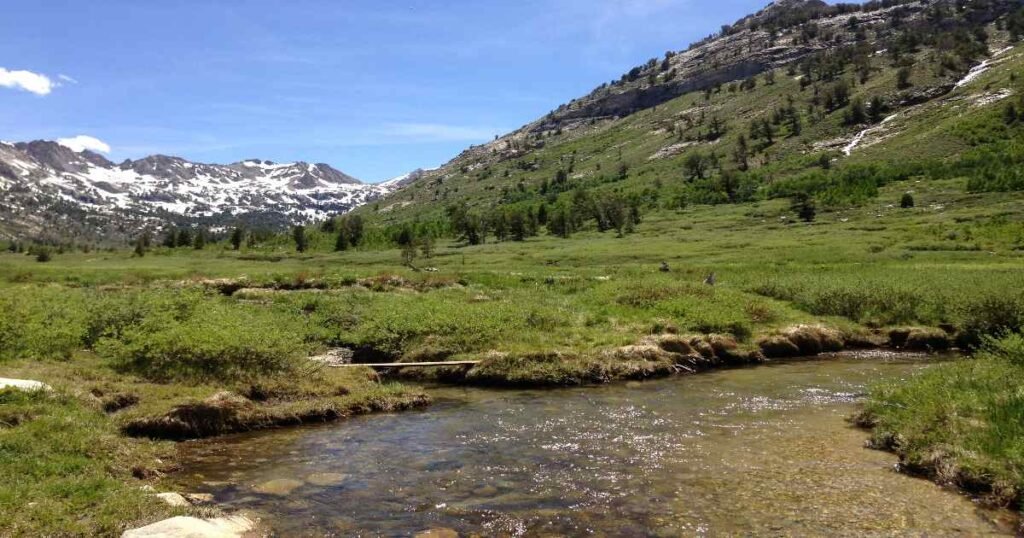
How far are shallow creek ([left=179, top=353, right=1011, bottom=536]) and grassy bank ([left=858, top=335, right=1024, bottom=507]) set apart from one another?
0.61m

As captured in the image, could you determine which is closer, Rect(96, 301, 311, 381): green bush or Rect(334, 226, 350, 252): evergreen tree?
Rect(96, 301, 311, 381): green bush

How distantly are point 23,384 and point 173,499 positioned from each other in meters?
8.35

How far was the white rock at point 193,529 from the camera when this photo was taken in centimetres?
1038

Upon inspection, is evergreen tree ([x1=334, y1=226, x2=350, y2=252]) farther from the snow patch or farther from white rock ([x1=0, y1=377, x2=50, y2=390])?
the snow patch

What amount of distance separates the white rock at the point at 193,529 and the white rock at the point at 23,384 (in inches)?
354

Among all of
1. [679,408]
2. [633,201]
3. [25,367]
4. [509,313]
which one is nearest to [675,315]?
[509,313]

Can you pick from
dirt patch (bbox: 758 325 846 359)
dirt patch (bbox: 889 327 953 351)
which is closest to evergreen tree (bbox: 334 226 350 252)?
dirt patch (bbox: 758 325 846 359)

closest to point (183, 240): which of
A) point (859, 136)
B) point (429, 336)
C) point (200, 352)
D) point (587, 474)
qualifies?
point (429, 336)

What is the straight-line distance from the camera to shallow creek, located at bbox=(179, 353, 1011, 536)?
41.5 ft

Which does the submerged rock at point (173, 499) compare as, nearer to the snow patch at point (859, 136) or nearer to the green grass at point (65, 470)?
the green grass at point (65, 470)

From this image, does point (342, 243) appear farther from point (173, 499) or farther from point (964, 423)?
point (964, 423)

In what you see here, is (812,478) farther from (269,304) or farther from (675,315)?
(269,304)

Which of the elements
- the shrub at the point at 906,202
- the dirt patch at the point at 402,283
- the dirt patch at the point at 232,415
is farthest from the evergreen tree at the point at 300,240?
the dirt patch at the point at 232,415

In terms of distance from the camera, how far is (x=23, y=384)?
17.1 metres
